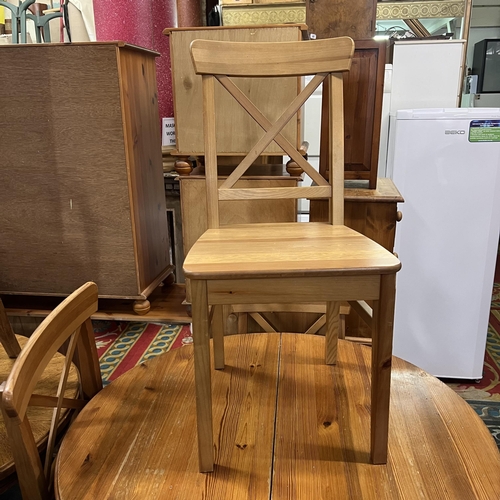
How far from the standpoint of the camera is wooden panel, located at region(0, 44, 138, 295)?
1902mm

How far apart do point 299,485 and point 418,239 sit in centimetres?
141

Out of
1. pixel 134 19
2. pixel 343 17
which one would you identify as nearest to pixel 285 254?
pixel 343 17

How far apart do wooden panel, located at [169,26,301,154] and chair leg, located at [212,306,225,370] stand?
74 centimetres

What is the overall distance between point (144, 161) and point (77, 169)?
0.30 m

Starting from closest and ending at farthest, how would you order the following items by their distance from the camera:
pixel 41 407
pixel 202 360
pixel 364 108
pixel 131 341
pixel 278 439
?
pixel 202 360
pixel 278 439
pixel 41 407
pixel 364 108
pixel 131 341

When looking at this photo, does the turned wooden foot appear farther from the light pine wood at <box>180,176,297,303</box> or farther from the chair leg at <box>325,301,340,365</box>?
the chair leg at <box>325,301,340,365</box>

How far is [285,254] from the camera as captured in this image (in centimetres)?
98

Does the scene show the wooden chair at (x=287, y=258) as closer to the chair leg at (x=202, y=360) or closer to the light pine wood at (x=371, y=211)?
the chair leg at (x=202, y=360)

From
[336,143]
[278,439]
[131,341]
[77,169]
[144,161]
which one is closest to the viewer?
[278,439]

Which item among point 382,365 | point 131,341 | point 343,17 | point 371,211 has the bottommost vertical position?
point 131,341

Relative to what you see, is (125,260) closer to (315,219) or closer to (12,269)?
(12,269)

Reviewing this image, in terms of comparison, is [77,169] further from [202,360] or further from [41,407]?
[202,360]

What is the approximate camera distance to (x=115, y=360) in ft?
7.22

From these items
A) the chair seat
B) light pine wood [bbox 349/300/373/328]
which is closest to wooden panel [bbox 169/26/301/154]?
the chair seat
